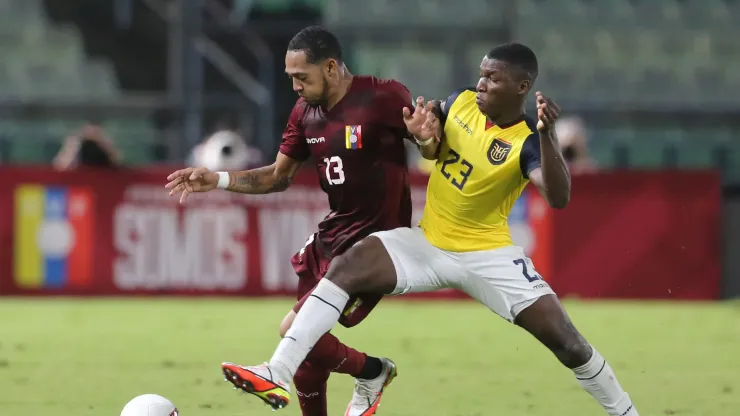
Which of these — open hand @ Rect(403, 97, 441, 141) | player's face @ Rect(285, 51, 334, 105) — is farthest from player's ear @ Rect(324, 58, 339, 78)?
open hand @ Rect(403, 97, 441, 141)

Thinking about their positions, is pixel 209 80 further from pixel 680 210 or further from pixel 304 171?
pixel 680 210

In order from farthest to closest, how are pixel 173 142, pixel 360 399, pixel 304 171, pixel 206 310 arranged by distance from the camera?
1. pixel 173 142
2. pixel 304 171
3. pixel 206 310
4. pixel 360 399

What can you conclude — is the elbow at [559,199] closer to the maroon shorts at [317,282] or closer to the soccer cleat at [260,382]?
the maroon shorts at [317,282]

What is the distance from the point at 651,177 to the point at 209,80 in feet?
22.1

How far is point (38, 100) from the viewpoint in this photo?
17.9 m

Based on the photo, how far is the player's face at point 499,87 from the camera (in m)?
6.36

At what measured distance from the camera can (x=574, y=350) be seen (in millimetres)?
6176

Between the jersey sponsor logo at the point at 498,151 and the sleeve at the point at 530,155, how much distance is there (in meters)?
0.10

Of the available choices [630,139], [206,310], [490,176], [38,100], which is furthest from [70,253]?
[490,176]

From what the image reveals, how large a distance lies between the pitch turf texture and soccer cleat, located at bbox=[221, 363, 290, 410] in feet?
4.79

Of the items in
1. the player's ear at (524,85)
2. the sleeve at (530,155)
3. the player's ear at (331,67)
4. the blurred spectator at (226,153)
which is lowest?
the blurred spectator at (226,153)

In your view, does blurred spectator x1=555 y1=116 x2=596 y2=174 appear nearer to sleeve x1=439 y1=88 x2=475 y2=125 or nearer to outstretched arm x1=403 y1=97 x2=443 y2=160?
sleeve x1=439 y1=88 x2=475 y2=125

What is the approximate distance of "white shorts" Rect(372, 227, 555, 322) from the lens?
20.8 feet

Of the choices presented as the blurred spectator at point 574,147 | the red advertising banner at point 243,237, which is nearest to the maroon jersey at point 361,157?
the red advertising banner at point 243,237
